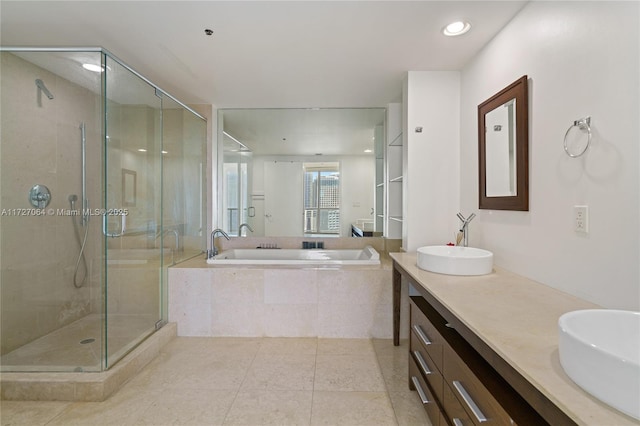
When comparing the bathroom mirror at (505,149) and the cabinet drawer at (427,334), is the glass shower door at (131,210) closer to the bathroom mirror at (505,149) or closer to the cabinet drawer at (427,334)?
the cabinet drawer at (427,334)

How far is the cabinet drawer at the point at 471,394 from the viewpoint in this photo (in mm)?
865

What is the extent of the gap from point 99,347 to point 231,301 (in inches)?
37.4

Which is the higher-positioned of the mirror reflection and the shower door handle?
the mirror reflection

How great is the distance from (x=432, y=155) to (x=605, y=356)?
210 centimetres

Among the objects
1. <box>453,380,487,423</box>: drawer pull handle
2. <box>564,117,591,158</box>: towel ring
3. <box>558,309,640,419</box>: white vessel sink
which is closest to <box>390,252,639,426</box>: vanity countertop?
<box>558,309,640,419</box>: white vessel sink

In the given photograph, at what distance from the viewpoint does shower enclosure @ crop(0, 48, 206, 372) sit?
2020 mm

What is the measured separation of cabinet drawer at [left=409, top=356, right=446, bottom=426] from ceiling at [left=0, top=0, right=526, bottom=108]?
6.73 feet

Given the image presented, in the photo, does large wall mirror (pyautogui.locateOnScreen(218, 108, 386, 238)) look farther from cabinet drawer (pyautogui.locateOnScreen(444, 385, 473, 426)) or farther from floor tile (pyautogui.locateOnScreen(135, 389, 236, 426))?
cabinet drawer (pyautogui.locateOnScreen(444, 385, 473, 426))

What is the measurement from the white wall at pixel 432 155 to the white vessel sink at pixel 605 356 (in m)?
1.65

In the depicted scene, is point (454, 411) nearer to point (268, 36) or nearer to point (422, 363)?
point (422, 363)

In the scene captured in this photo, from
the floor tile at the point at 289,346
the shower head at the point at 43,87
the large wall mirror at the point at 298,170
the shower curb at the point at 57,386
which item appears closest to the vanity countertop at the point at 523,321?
the floor tile at the point at 289,346

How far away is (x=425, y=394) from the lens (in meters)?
1.46

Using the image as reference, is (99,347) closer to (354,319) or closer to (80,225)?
(80,225)

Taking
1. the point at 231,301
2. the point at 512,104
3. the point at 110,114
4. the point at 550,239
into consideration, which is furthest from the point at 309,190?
the point at 550,239
